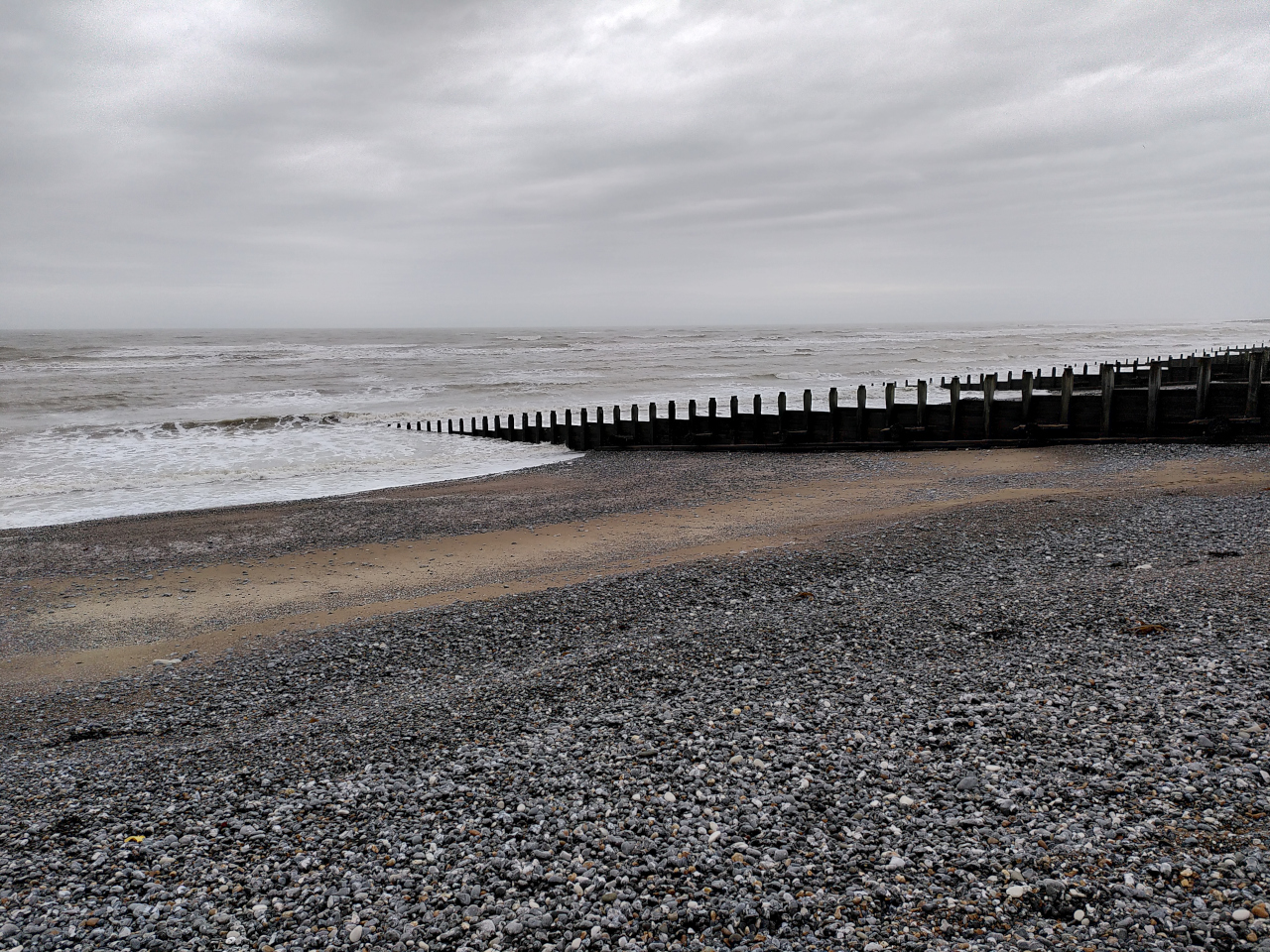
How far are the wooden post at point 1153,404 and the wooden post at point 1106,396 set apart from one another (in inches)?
Result: 22.5

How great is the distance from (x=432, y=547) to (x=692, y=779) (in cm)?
683

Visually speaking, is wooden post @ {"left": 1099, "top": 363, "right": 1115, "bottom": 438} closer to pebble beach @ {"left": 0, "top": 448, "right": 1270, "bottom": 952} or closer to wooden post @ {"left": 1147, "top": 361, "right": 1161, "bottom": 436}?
wooden post @ {"left": 1147, "top": 361, "right": 1161, "bottom": 436}

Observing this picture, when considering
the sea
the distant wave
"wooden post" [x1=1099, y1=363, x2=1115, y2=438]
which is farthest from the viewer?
the distant wave

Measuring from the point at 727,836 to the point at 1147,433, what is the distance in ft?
45.4

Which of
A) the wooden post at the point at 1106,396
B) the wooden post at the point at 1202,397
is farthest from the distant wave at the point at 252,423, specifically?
the wooden post at the point at 1202,397

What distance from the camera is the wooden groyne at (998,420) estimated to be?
1378cm

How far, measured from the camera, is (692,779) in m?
4.02

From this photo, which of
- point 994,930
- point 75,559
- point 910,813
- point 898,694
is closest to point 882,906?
point 994,930

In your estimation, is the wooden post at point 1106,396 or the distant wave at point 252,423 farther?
the distant wave at point 252,423

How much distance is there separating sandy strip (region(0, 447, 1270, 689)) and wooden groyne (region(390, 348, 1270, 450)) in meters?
0.86

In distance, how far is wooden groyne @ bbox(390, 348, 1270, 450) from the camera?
45.2 ft

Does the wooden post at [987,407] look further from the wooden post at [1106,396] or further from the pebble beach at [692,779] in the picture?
the pebble beach at [692,779]

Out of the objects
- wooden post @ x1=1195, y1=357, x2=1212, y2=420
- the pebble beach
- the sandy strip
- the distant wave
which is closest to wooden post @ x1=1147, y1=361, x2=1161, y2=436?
wooden post @ x1=1195, y1=357, x2=1212, y2=420

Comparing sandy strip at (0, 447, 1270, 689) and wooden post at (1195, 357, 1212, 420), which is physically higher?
wooden post at (1195, 357, 1212, 420)
